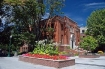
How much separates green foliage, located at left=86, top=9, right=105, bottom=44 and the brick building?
4.84m

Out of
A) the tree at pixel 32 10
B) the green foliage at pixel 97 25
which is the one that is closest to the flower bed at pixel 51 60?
the tree at pixel 32 10

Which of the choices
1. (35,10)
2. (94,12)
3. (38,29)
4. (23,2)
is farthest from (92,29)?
(23,2)

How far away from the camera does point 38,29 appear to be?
1829 inches

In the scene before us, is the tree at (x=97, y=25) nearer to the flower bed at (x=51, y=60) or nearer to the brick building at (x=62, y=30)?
the brick building at (x=62, y=30)

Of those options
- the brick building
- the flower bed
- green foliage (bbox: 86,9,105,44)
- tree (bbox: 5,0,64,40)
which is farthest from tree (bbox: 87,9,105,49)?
the flower bed

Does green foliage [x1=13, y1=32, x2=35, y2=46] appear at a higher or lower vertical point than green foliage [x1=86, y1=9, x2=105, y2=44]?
lower

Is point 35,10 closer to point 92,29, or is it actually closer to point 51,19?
point 51,19

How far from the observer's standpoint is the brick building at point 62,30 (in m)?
47.8

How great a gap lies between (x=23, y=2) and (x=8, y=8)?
3741 millimetres

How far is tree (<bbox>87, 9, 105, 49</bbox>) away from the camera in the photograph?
52072 mm

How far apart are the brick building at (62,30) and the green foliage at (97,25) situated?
4842mm

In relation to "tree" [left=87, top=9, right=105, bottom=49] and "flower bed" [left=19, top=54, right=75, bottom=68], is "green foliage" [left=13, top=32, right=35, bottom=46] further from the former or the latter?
"tree" [left=87, top=9, right=105, bottom=49]

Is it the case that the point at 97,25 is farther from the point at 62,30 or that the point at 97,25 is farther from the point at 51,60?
the point at 51,60

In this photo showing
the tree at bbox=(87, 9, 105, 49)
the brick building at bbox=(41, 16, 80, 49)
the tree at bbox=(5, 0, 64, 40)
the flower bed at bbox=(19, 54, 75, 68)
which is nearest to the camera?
the flower bed at bbox=(19, 54, 75, 68)
